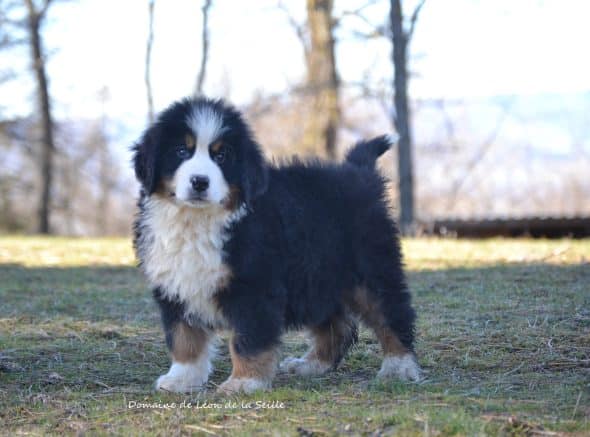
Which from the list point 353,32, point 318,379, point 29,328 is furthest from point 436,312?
point 353,32

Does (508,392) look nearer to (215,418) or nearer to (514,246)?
(215,418)

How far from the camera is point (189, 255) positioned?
15.7 ft

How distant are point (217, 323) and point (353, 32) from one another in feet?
49.3

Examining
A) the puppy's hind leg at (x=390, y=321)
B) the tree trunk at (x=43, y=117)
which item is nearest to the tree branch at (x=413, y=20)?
the tree trunk at (x=43, y=117)

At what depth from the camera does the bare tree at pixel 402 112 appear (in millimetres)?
15231

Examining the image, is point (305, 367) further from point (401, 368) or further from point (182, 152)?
point (182, 152)

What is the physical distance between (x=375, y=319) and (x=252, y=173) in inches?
49.3

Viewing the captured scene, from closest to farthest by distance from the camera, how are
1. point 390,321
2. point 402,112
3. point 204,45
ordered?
point 390,321 < point 402,112 < point 204,45

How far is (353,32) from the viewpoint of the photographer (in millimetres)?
19016

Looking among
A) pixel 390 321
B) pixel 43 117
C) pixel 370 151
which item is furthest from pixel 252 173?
pixel 43 117

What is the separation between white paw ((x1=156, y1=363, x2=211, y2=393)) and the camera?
4.78 m

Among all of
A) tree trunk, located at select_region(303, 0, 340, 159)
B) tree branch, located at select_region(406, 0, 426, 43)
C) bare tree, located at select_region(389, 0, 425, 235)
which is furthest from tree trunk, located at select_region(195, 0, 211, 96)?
bare tree, located at select_region(389, 0, 425, 235)

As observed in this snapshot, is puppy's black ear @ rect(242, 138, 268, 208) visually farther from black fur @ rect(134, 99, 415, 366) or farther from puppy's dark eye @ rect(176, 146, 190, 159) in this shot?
puppy's dark eye @ rect(176, 146, 190, 159)

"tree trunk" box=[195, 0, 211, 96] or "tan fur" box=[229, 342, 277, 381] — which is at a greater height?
"tree trunk" box=[195, 0, 211, 96]
